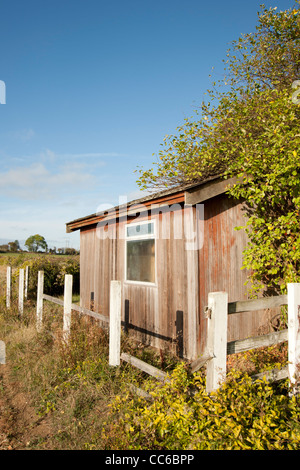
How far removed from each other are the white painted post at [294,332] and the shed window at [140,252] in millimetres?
3700

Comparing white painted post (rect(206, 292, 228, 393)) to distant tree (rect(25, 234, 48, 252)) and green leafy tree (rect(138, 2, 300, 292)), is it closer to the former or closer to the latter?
green leafy tree (rect(138, 2, 300, 292))

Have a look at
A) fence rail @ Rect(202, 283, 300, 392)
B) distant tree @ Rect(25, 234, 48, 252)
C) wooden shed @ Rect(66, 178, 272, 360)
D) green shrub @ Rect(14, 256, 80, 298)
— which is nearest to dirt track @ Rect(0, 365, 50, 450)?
wooden shed @ Rect(66, 178, 272, 360)

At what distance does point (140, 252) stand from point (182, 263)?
1616 millimetres

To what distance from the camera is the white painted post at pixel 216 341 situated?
3.12 metres

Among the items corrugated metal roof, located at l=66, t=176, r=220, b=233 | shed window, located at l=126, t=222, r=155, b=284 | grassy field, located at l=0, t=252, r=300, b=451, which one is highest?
corrugated metal roof, located at l=66, t=176, r=220, b=233

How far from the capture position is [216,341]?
3145 mm

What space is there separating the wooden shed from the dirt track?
1.96 meters

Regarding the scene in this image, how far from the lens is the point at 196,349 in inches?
230

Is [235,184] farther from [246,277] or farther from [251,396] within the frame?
[251,396]

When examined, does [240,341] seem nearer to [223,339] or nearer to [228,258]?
[223,339]

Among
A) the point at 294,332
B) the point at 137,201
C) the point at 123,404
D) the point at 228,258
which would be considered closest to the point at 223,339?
the point at 294,332

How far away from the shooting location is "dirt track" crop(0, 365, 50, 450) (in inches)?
135

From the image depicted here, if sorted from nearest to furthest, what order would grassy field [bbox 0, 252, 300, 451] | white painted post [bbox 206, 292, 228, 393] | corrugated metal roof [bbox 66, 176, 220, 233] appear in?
grassy field [bbox 0, 252, 300, 451] < white painted post [bbox 206, 292, 228, 393] < corrugated metal roof [bbox 66, 176, 220, 233]
